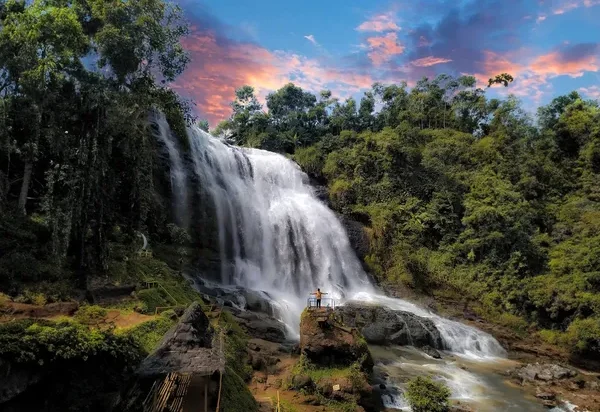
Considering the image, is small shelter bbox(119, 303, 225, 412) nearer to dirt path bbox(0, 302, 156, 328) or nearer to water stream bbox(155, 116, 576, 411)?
dirt path bbox(0, 302, 156, 328)

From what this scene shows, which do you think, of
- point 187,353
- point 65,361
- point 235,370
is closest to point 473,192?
point 235,370

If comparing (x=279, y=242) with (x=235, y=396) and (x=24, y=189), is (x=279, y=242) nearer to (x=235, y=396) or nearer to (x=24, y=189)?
(x=24, y=189)

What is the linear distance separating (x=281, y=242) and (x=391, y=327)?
34.8 feet

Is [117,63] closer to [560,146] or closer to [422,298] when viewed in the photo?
[422,298]

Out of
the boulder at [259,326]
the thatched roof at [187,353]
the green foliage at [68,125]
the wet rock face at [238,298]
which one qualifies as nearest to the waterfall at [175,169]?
the wet rock face at [238,298]

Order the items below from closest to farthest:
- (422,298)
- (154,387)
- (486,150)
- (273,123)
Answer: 1. (154,387)
2. (422,298)
3. (486,150)
4. (273,123)

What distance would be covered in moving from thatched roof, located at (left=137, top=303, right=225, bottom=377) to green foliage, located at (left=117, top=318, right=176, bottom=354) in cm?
259

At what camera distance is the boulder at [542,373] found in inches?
725

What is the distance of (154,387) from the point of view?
859 cm

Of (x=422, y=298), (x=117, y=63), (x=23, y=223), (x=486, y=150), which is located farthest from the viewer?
(x=486, y=150)

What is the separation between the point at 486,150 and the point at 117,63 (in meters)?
33.3

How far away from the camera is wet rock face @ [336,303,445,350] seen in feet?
68.9

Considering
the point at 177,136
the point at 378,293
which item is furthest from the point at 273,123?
the point at 378,293

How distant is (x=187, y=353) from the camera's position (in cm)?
882
